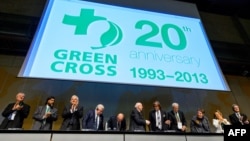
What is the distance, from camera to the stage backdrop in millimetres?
4535

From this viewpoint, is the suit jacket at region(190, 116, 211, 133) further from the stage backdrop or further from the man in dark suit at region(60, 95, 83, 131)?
the man in dark suit at region(60, 95, 83, 131)

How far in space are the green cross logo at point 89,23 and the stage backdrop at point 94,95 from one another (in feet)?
5.66

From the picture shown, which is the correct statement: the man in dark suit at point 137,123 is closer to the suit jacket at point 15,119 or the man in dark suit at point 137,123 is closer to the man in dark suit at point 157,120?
the man in dark suit at point 157,120

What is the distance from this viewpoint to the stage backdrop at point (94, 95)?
454 cm

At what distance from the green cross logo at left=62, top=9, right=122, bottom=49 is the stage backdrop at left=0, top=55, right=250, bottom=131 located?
173cm

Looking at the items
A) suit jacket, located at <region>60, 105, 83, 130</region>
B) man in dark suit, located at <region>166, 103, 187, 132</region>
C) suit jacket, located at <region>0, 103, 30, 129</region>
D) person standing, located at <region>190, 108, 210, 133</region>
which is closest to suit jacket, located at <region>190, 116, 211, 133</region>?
person standing, located at <region>190, 108, 210, 133</region>

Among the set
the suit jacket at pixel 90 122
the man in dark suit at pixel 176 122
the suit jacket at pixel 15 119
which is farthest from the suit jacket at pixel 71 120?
the man in dark suit at pixel 176 122

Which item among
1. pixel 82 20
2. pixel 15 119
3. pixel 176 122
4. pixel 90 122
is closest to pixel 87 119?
pixel 90 122

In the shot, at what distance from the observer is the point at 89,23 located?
11.1 ft

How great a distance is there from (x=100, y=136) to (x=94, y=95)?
2.11m

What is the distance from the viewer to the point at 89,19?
343 centimetres

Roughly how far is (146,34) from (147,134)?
4.89 feet

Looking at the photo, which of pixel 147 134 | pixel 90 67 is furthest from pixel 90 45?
pixel 147 134

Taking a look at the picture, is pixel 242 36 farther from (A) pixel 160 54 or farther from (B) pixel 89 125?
(B) pixel 89 125
